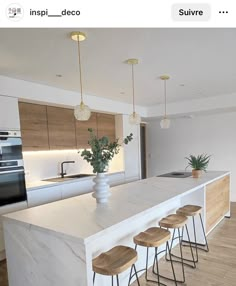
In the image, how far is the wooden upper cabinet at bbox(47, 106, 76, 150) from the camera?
3818mm

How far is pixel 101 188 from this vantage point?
2.07m

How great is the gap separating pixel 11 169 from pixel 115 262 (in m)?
2.05

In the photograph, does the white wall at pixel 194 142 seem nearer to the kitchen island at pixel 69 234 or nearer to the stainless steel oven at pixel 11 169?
the kitchen island at pixel 69 234

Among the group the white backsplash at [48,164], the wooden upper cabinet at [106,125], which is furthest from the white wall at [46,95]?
the white backsplash at [48,164]

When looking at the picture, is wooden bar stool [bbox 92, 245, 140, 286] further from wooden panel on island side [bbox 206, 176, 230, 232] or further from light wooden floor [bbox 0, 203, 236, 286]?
wooden panel on island side [bbox 206, 176, 230, 232]

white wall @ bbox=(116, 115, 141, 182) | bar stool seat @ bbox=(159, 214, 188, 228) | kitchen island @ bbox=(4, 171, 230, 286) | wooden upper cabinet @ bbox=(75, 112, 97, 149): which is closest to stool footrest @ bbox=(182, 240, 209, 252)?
bar stool seat @ bbox=(159, 214, 188, 228)

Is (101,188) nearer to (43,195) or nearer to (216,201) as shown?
(43,195)

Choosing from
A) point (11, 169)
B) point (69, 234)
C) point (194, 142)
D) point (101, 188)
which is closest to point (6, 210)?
point (11, 169)

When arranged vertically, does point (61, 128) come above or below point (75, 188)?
above

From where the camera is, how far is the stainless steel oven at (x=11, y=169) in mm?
2908

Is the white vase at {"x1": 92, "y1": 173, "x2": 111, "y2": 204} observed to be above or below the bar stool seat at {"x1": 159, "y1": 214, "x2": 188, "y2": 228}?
above
